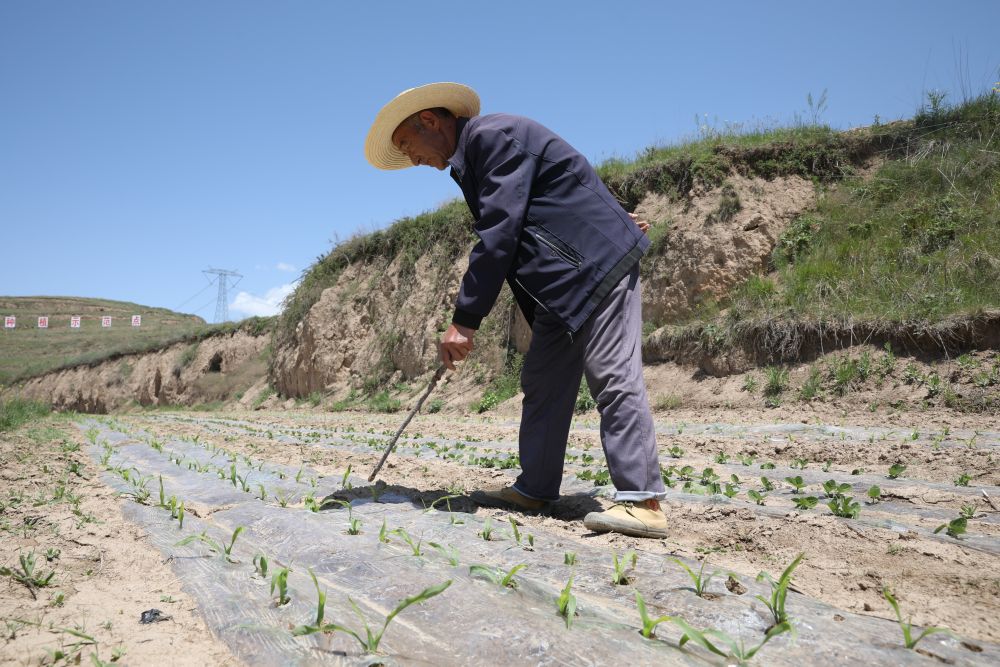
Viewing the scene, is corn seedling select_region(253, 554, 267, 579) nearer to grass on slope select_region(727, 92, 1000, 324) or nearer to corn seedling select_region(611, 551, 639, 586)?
corn seedling select_region(611, 551, 639, 586)

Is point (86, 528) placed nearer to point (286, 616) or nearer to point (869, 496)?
point (286, 616)

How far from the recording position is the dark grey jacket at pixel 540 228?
2775 mm

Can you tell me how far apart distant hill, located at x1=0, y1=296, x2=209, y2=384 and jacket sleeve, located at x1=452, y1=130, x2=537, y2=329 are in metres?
27.4

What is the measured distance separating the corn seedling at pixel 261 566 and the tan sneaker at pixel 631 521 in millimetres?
1272

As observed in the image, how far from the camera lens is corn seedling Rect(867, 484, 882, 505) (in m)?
2.90

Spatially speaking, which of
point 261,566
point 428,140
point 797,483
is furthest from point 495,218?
point 797,483

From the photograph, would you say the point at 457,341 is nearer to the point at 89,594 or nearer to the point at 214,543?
the point at 214,543

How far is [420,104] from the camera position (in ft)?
10.4

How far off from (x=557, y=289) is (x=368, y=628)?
166 centimetres

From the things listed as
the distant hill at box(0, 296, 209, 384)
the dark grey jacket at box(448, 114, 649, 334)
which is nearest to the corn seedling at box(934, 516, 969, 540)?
the dark grey jacket at box(448, 114, 649, 334)

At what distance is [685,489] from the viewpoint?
133 inches

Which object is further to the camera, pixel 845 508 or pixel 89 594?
pixel 845 508

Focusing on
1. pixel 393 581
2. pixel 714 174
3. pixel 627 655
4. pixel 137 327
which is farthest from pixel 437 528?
pixel 137 327

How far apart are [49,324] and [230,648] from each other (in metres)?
70.9
